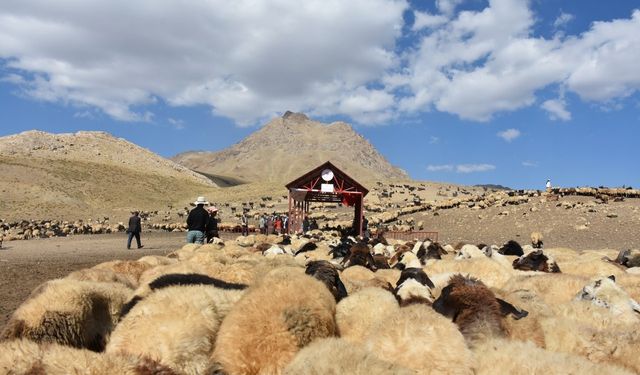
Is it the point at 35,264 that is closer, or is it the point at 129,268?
the point at 129,268

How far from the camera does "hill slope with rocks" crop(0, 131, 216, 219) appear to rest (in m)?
52.2

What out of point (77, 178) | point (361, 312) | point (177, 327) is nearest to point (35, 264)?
point (177, 327)

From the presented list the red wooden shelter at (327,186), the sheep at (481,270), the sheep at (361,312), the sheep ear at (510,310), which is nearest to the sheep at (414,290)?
the sheep at (361,312)

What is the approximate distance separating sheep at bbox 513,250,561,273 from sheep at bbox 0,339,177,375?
281 inches

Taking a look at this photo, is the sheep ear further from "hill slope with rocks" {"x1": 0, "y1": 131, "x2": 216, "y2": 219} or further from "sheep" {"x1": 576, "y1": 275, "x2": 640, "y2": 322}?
"hill slope with rocks" {"x1": 0, "y1": 131, "x2": 216, "y2": 219}

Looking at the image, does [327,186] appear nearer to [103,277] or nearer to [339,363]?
[103,277]

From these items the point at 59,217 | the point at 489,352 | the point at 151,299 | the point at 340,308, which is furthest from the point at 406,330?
the point at 59,217

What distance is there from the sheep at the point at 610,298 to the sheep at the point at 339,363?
359 cm

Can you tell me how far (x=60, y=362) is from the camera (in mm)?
2602

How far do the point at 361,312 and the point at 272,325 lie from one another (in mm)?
998

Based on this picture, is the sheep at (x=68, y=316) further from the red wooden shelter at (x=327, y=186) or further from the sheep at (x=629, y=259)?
the red wooden shelter at (x=327, y=186)

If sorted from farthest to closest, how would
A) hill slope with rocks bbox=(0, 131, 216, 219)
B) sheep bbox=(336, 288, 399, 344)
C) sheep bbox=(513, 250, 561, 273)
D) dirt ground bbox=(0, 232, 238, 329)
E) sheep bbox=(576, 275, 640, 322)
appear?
hill slope with rocks bbox=(0, 131, 216, 219) → dirt ground bbox=(0, 232, 238, 329) → sheep bbox=(513, 250, 561, 273) → sheep bbox=(576, 275, 640, 322) → sheep bbox=(336, 288, 399, 344)

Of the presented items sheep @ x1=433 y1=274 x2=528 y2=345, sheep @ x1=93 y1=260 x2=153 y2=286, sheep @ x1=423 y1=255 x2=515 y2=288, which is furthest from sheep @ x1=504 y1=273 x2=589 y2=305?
sheep @ x1=93 y1=260 x2=153 y2=286

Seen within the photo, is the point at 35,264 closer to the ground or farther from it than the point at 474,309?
closer to the ground
